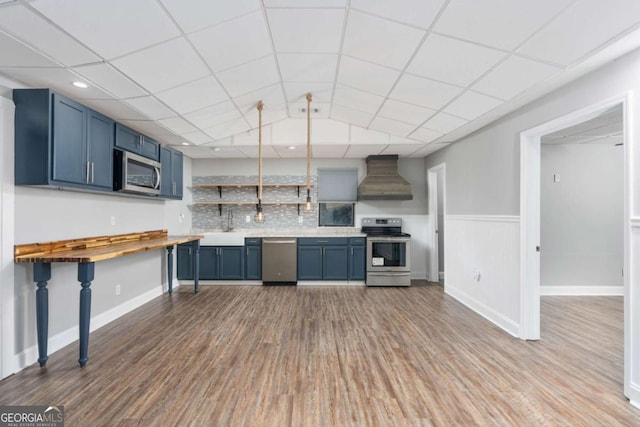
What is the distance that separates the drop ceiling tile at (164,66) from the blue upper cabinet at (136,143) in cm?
88

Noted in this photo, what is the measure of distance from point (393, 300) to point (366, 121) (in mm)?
2520

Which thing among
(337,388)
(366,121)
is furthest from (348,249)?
(337,388)

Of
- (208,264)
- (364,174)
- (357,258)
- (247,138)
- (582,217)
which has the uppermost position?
(247,138)

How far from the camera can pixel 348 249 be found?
195 inches

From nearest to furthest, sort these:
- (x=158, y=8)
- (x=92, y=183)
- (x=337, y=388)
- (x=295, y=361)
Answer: (x=158, y=8), (x=337, y=388), (x=295, y=361), (x=92, y=183)

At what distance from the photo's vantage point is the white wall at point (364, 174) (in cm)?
540

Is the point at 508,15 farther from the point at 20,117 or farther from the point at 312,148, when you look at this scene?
the point at 20,117

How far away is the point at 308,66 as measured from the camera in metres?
2.68

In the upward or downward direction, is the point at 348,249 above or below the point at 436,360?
above

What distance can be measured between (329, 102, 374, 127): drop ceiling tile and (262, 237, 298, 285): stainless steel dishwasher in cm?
214

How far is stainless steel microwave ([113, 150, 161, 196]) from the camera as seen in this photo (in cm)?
298

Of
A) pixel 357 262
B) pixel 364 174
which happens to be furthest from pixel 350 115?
pixel 357 262

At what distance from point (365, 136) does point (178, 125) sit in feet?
8.20

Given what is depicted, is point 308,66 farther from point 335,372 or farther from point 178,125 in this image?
point 335,372
